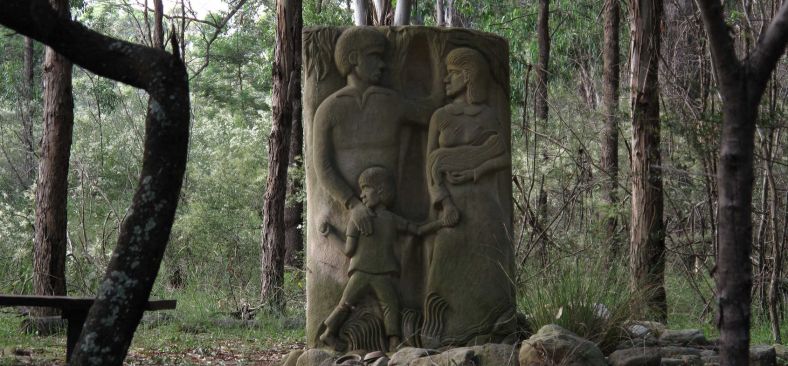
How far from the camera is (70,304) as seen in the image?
272 inches

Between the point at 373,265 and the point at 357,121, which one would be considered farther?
the point at 357,121

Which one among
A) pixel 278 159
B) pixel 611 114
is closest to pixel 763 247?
pixel 611 114

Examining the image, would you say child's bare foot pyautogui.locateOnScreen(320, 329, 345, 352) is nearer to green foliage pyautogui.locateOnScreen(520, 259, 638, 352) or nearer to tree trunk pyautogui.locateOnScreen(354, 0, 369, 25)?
green foliage pyautogui.locateOnScreen(520, 259, 638, 352)

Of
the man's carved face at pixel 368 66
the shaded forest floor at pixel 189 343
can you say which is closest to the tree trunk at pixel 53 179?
the shaded forest floor at pixel 189 343

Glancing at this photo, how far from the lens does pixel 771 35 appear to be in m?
3.78

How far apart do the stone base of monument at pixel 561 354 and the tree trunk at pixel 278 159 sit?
14.1 ft

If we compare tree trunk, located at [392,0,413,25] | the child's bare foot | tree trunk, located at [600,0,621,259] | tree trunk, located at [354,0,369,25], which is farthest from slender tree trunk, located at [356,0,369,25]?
the child's bare foot

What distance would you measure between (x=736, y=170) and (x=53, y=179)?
728cm

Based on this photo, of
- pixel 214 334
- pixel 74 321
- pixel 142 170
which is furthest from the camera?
pixel 214 334

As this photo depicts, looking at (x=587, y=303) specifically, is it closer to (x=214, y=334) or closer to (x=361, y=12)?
(x=214, y=334)

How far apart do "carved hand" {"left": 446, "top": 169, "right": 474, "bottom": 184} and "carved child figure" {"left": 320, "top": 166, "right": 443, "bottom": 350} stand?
469mm

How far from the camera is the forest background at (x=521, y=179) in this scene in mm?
8336

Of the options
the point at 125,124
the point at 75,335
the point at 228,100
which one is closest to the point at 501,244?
the point at 75,335

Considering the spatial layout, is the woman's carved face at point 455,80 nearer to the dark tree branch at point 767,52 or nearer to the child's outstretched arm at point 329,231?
the child's outstretched arm at point 329,231
